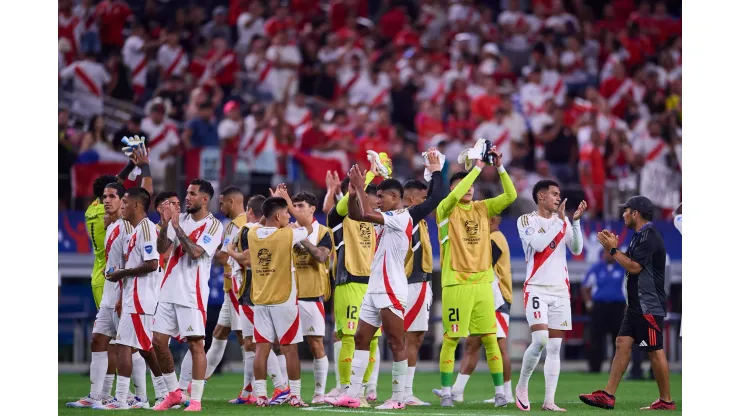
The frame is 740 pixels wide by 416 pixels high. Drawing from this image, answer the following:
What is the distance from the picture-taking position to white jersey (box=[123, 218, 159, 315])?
1007cm

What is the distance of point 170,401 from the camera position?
1022 centimetres

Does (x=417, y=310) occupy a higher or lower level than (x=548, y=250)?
lower

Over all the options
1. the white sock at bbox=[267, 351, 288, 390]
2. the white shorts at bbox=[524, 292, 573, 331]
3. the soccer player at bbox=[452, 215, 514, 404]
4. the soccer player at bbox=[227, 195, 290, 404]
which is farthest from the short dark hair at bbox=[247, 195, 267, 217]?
the white shorts at bbox=[524, 292, 573, 331]

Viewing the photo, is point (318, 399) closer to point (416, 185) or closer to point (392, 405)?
point (392, 405)

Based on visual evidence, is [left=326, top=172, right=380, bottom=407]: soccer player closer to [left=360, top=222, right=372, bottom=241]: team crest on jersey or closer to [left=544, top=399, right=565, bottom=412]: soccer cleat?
[left=360, top=222, right=372, bottom=241]: team crest on jersey

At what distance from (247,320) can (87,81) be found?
328 inches

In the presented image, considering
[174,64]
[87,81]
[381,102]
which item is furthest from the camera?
[381,102]

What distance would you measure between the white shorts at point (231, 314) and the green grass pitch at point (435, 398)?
0.80 metres

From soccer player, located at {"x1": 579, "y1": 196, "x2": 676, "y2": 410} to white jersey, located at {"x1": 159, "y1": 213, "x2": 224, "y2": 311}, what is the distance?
369cm

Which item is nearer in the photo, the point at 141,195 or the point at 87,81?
the point at 141,195

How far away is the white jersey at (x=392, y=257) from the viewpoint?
10008 millimetres

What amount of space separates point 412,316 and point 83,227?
20.8ft

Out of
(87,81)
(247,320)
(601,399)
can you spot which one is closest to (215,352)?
Answer: (247,320)
